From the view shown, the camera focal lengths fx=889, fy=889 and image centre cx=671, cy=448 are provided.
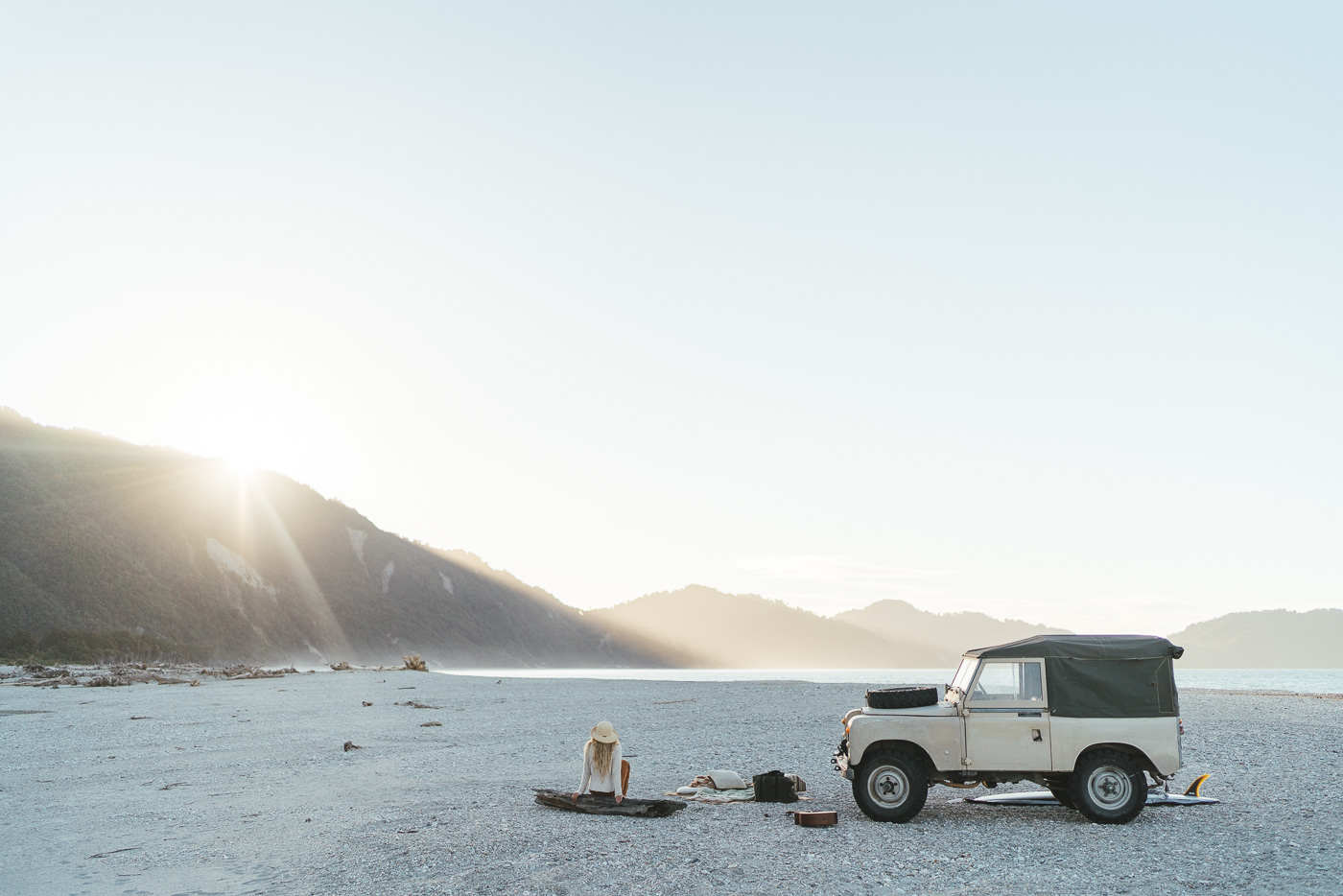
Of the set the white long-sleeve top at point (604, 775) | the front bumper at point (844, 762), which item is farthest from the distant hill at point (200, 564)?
the front bumper at point (844, 762)

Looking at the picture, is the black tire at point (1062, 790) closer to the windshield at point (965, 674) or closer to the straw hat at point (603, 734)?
the windshield at point (965, 674)

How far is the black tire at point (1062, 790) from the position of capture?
12.9 meters

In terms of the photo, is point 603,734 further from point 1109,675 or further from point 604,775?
point 1109,675

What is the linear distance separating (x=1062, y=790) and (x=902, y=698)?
10.6ft

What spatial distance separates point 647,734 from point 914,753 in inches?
555

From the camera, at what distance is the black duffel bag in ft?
48.4

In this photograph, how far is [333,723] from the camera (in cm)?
2997

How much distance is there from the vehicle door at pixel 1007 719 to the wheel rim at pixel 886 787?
1.01 m

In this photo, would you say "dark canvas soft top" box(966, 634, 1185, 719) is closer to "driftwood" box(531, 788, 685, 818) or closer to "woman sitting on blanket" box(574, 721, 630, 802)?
"driftwood" box(531, 788, 685, 818)

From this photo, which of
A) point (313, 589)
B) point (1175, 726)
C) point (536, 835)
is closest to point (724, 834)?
point (536, 835)

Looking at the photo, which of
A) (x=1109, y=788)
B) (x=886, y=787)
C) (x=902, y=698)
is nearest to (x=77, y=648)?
(x=886, y=787)

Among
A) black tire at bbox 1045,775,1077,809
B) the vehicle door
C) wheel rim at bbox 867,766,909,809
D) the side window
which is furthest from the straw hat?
black tire at bbox 1045,775,1077,809

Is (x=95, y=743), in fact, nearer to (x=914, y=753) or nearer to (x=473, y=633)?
(x=914, y=753)

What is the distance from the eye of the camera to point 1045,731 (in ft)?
41.6
